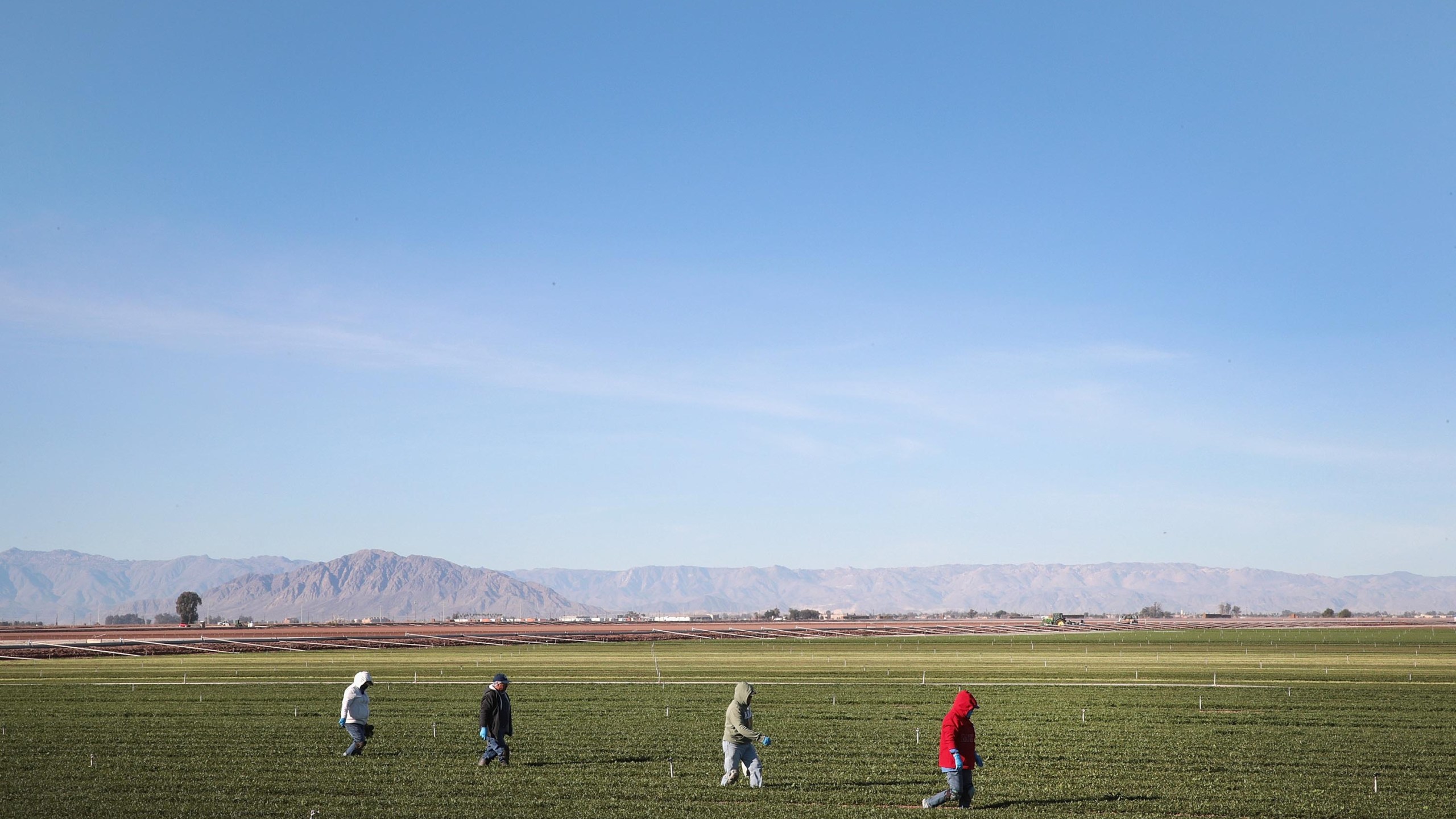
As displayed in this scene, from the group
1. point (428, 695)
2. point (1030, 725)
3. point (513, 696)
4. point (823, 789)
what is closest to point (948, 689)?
point (1030, 725)

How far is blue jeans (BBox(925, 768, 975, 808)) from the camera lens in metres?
17.7

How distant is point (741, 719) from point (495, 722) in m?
5.78

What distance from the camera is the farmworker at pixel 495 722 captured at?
72.2 ft

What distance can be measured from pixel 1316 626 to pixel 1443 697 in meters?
141

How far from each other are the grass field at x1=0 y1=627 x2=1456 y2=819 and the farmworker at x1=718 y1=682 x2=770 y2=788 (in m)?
0.43

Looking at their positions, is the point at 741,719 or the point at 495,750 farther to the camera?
the point at 495,750

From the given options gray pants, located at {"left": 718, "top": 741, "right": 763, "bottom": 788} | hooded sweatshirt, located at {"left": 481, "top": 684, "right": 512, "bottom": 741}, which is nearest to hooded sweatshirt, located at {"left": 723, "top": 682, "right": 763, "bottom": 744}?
gray pants, located at {"left": 718, "top": 741, "right": 763, "bottom": 788}

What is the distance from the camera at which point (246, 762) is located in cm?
2302

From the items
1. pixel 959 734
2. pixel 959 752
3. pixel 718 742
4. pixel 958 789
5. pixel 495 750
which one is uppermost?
pixel 959 734

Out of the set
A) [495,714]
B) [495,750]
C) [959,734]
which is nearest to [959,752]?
[959,734]

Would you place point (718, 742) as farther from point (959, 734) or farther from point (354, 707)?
point (959, 734)

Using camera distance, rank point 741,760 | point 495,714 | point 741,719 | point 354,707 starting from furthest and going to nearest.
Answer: point 354,707 < point 495,714 < point 741,760 < point 741,719

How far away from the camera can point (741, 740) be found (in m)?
19.5

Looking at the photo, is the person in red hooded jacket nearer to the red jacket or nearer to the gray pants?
the red jacket
